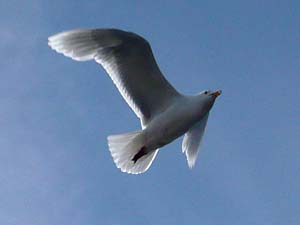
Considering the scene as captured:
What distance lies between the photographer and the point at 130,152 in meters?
25.9

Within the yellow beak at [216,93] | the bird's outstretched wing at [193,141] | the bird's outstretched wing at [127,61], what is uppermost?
the bird's outstretched wing at [127,61]

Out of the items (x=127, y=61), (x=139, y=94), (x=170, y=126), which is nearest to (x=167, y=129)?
(x=170, y=126)

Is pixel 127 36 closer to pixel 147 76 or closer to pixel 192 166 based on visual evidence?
pixel 147 76

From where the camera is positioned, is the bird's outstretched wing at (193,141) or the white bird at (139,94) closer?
the white bird at (139,94)

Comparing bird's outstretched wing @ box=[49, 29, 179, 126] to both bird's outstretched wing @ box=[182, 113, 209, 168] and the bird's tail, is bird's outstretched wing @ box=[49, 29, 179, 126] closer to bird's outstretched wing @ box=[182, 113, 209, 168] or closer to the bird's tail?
the bird's tail

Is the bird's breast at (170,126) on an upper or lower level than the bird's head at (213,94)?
lower

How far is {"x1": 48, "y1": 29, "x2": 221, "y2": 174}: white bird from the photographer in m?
25.5

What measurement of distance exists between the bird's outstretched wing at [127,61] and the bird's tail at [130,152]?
0.46m

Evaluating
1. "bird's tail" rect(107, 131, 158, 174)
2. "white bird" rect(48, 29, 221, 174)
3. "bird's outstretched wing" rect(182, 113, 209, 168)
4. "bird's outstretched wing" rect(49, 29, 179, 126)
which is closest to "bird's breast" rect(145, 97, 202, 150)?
"white bird" rect(48, 29, 221, 174)

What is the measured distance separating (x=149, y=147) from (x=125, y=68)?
1.42 m

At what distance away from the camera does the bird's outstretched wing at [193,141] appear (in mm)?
26375

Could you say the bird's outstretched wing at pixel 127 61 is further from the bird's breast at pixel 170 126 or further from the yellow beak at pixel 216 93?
the yellow beak at pixel 216 93

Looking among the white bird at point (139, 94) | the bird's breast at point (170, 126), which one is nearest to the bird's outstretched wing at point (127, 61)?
the white bird at point (139, 94)

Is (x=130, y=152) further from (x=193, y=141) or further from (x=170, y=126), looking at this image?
(x=193, y=141)
